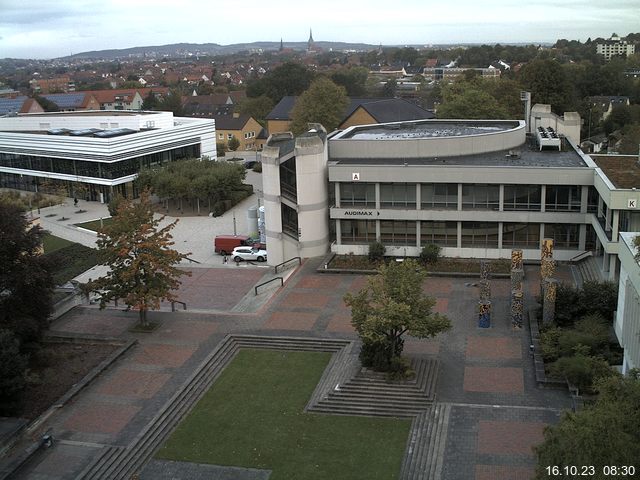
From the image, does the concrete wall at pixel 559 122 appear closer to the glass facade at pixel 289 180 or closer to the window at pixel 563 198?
the window at pixel 563 198

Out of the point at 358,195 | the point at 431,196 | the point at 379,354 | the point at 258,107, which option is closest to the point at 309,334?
the point at 379,354

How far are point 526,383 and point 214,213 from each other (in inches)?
1473

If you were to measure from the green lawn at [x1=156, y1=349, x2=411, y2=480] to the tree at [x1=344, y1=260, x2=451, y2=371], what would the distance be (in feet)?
9.02

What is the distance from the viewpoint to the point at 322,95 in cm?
7888

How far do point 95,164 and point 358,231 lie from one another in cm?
3377

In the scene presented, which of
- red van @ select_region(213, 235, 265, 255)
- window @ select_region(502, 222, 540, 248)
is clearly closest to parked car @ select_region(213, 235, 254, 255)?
red van @ select_region(213, 235, 265, 255)

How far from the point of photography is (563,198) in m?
38.8

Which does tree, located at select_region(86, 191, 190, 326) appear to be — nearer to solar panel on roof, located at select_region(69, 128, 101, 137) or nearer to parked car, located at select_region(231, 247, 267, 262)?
parked car, located at select_region(231, 247, 267, 262)

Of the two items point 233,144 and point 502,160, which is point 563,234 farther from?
point 233,144

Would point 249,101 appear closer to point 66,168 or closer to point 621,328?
point 66,168

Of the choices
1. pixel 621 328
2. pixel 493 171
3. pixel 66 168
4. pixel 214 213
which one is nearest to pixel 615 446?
pixel 621 328

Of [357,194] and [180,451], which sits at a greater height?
[357,194]

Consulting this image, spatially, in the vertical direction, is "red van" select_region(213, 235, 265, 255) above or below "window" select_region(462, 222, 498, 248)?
below

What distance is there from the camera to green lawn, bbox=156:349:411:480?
856 inches
